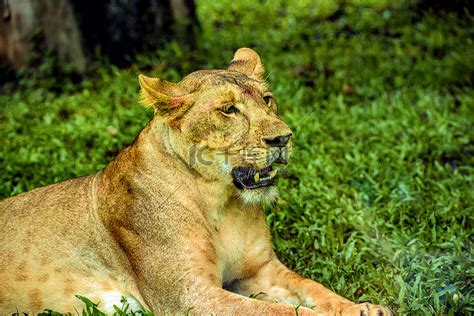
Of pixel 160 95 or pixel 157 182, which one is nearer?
pixel 160 95

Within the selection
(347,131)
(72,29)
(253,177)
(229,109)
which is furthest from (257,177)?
(72,29)

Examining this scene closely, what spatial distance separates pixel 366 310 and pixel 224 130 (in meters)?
0.96

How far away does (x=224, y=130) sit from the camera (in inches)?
152

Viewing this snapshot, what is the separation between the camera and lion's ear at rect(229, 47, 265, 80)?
4.39 metres

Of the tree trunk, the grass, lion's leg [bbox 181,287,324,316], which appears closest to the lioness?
lion's leg [bbox 181,287,324,316]

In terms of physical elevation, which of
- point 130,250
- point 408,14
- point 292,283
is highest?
point 130,250

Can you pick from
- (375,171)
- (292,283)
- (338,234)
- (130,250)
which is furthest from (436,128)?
(130,250)

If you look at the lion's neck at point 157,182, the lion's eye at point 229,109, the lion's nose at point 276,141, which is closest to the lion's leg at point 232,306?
the lion's neck at point 157,182

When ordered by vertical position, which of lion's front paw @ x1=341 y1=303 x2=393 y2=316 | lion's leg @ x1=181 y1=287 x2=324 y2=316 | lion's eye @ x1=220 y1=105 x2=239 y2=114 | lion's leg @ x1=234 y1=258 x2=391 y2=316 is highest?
lion's eye @ x1=220 y1=105 x2=239 y2=114

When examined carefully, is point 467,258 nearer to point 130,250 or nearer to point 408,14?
point 130,250

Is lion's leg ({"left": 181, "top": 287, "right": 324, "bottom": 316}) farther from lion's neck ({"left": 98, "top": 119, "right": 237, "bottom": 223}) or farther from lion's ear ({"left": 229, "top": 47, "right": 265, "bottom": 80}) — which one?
lion's ear ({"left": 229, "top": 47, "right": 265, "bottom": 80})

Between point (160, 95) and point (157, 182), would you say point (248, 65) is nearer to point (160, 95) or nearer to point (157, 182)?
point (160, 95)

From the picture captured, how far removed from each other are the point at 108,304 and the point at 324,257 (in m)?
1.36

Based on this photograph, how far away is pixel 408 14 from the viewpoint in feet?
29.9
